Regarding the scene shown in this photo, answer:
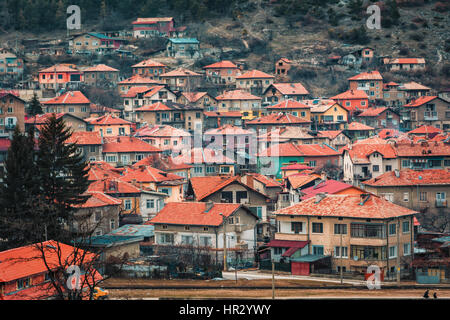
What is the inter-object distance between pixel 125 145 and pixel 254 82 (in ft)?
141

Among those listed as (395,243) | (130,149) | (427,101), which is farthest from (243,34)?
(395,243)

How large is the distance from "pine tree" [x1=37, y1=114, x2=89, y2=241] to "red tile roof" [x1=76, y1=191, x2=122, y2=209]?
69 centimetres

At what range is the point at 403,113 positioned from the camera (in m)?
120

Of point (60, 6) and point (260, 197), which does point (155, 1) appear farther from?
point (260, 197)

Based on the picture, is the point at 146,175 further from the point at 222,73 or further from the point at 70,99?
the point at 222,73

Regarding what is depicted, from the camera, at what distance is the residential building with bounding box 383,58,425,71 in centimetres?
14038

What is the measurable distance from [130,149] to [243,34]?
67689 mm

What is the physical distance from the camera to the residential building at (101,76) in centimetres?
12669

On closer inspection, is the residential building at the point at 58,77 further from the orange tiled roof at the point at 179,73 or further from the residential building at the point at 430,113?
the residential building at the point at 430,113

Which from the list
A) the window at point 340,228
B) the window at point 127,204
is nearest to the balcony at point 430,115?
the window at point 127,204

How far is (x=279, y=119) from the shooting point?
107875 millimetres

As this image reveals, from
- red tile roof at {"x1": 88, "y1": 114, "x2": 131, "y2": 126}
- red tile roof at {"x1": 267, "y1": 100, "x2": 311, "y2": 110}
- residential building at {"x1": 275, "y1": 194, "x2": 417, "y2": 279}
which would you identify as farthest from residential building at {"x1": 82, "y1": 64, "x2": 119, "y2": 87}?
residential building at {"x1": 275, "y1": 194, "x2": 417, "y2": 279}

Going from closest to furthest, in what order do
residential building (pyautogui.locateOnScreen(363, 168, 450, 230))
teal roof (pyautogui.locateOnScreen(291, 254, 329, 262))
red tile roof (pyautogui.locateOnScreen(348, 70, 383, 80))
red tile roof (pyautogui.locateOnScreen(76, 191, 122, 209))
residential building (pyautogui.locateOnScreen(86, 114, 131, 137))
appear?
teal roof (pyautogui.locateOnScreen(291, 254, 329, 262)) < red tile roof (pyautogui.locateOnScreen(76, 191, 122, 209)) < residential building (pyautogui.locateOnScreen(363, 168, 450, 230)) < residential building (pyautogui.locateOnScreen(86, 114, 131, 137)) < red tile roof (pyautogui.locateOnScreen(348, 70, 383, 80))

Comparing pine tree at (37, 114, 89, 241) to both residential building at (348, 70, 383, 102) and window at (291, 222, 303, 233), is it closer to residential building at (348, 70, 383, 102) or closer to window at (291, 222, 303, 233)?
window at (291, 222, 303, 233)
